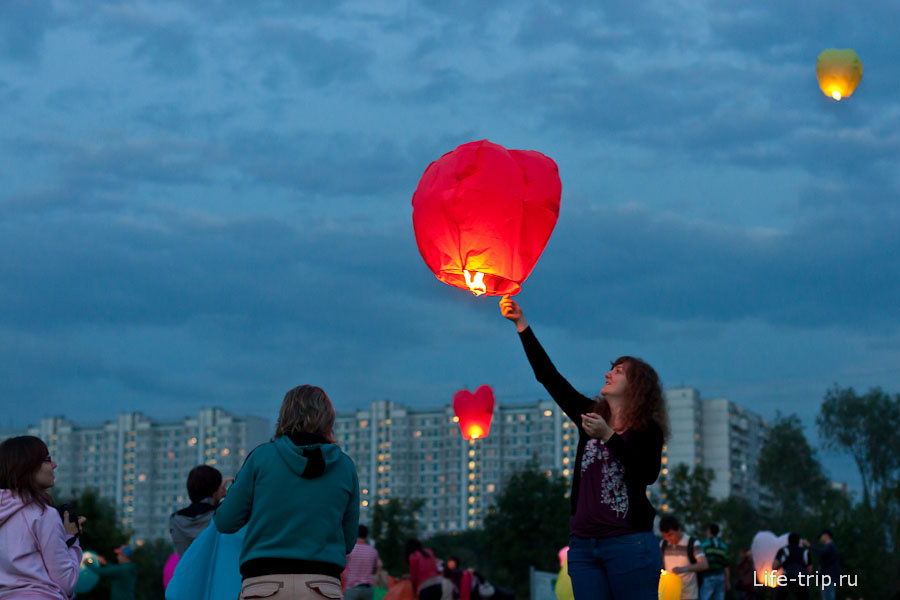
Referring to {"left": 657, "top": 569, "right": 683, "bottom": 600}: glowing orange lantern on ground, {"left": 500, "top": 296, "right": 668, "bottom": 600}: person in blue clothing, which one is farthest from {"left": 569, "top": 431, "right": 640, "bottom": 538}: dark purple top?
{"left": 657, "top": 569, "right": 683, "bottom": 600}: glowing orange lantern on ground

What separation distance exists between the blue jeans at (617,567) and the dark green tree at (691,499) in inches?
1847

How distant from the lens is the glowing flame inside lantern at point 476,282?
6.08 meters

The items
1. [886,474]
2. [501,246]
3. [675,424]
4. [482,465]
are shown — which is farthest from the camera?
[482,465]

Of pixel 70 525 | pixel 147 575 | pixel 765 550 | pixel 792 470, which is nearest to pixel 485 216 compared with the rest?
pixel 70 525

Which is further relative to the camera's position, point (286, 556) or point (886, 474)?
point (886, 474)

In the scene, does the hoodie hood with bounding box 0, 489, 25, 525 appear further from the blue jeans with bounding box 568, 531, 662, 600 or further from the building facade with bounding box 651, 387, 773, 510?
the building facade with bounding box 651, 387, 773, 510

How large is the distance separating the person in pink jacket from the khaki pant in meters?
1.02

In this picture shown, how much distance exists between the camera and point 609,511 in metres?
4.86

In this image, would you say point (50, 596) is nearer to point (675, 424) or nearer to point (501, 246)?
point (501, 246)

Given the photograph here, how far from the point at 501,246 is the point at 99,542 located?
158ft

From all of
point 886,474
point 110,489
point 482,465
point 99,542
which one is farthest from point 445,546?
point 110,489

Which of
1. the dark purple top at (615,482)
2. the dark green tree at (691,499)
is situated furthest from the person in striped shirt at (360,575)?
the dark green tree at (691,499)

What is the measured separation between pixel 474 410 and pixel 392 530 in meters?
44.2

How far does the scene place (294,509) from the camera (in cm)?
466
